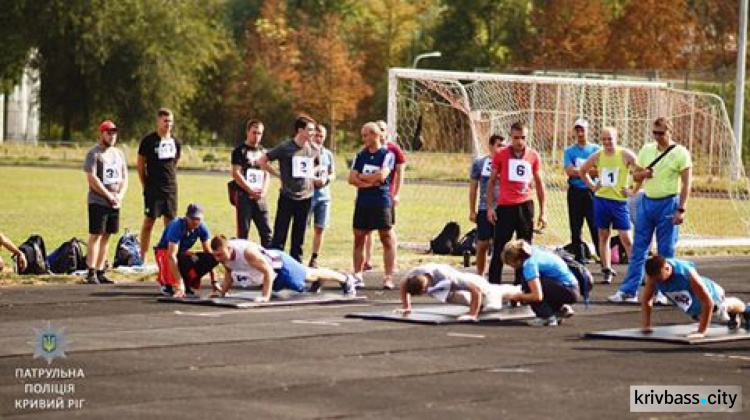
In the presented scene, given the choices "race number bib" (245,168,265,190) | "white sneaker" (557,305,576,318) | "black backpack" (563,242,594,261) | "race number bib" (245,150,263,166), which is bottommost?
"white sneaker" (557,305,576,318)

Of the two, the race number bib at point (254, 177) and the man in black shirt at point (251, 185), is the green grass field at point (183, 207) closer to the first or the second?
the man in black shirt at point (251, 185)

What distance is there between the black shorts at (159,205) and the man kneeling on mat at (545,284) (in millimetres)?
5545

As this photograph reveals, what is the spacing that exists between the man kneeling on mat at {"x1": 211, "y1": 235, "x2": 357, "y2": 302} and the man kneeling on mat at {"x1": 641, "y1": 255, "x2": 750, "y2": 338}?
4042 mm

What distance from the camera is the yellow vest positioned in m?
20.1

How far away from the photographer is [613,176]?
2012cm

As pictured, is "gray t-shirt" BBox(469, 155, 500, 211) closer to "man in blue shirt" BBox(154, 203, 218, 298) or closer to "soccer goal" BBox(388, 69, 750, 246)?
"man in blue shirt" BBox(154, 203, 218, 298)

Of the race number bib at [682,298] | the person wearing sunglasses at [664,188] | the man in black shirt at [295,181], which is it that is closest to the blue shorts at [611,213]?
the person wearing sunglasses at [664,188]

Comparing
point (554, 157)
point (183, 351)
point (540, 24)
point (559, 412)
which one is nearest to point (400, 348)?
point (183, 351)

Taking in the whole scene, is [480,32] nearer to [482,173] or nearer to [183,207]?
[183,207]

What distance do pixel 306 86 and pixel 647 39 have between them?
67.7 ft

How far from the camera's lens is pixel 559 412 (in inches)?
440

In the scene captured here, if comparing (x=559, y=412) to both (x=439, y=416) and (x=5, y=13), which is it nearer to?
(x=439, y=416)

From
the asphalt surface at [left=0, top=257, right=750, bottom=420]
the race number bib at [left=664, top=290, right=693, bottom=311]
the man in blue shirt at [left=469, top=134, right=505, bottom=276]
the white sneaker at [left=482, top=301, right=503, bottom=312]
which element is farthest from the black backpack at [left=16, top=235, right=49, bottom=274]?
the race number bib at [left=664, top=290, right=693, bottom=311]

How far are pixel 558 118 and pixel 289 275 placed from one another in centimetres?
1357
